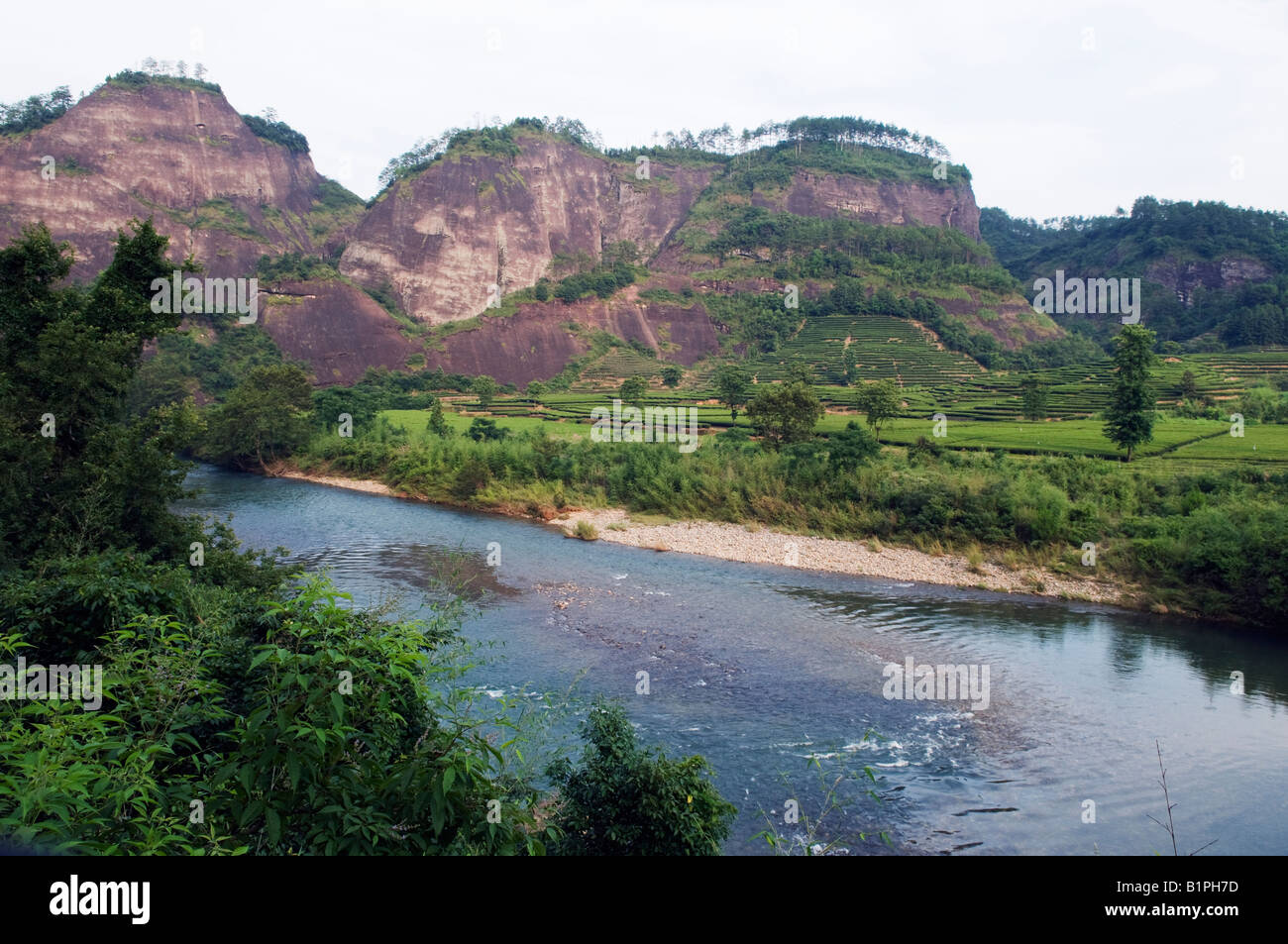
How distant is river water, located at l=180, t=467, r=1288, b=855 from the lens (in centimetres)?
1046

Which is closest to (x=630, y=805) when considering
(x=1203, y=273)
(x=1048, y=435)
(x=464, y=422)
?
(x=1048, y=435)

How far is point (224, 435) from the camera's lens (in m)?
40.6

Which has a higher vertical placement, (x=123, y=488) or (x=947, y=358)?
(x=947, y=358)

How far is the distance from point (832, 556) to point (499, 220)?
9039 centimetres

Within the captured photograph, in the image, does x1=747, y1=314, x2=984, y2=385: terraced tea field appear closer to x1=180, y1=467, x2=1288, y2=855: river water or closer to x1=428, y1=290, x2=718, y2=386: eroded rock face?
x1=428, y1=290, x2=718, y2=386: eroded rock face

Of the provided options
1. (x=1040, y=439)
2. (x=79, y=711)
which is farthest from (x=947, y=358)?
(x=79, y=711)

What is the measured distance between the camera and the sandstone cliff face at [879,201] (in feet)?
388

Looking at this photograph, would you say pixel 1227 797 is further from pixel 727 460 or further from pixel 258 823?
pixel 727 460

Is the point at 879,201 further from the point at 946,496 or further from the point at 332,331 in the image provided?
the point at 946,496

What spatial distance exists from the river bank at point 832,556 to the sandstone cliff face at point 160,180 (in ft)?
230

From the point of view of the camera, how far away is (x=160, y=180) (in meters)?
88.3

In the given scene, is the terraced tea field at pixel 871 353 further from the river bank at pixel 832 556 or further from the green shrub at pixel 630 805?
the green shrub at pixel 630 805

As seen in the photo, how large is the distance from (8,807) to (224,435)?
4116cm

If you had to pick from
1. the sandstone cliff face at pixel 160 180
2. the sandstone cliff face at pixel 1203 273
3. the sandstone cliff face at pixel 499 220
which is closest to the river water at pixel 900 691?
the sandstone cliff face at pixel 160 180
